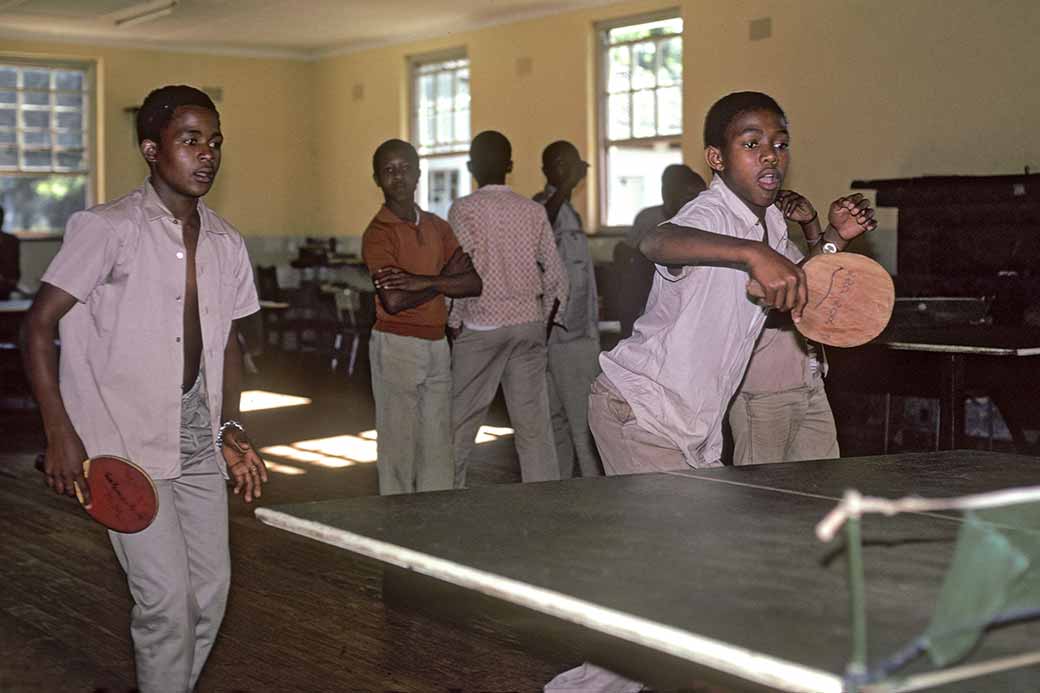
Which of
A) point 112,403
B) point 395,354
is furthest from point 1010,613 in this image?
point 395,354

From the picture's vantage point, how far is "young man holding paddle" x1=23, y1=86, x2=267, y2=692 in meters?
2.74

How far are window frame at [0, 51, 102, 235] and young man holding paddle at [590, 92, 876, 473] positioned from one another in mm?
12523

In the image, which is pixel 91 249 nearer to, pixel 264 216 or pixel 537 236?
pixel 537 236

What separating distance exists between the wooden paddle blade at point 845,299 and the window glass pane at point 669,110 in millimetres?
9314

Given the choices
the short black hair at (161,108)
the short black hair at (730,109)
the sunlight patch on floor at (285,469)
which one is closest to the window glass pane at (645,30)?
the sunlight patch on floor at (285,469)

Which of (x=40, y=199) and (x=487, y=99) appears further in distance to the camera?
(x=40, y=199)

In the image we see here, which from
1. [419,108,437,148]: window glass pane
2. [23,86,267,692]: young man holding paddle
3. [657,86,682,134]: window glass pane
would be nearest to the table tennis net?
[23,86,267,692]: young man holding paddle

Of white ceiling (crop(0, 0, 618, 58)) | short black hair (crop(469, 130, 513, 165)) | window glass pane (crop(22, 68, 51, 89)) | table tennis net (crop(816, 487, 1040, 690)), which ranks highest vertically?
white ceiling (crop(0, 0, 618, 58))

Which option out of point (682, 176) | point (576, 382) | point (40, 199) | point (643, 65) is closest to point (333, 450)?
point (576, 382)

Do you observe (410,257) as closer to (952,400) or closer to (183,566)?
(183,566)

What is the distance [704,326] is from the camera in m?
2.86

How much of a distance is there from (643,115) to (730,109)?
371 inches

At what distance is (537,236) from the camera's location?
5066mm

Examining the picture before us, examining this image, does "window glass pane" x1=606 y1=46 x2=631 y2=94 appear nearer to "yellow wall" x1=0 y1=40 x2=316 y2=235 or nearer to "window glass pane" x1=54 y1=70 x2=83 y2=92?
"yellow wall" x1=0 y1=40 x2=316 y2=235
